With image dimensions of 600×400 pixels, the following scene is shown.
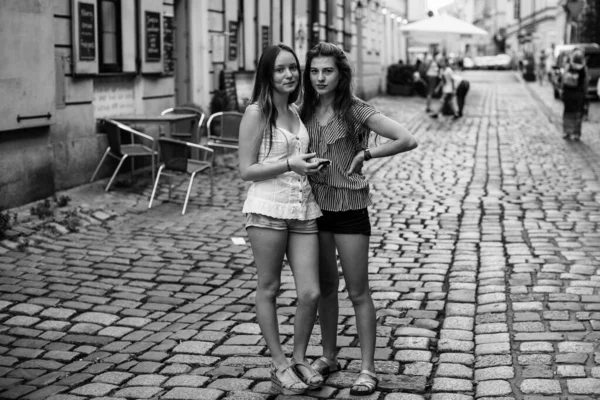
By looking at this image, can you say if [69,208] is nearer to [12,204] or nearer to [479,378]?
[12,204]

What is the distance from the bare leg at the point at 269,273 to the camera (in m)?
4.83

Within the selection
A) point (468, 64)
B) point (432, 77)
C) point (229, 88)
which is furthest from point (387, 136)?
point (468, 64)

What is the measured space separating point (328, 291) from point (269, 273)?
385 millimetres

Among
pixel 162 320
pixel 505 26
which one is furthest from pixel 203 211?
pixel 505 26

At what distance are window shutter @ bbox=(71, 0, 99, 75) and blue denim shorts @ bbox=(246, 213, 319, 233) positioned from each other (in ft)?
24.5

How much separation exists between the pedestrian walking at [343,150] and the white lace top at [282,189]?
11 cm

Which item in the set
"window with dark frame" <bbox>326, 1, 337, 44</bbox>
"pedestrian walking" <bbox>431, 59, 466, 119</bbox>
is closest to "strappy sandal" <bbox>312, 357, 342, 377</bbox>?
"pedestrian walking" <bbox>431, 59, 466, 119</bbox>

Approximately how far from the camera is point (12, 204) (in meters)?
9.97

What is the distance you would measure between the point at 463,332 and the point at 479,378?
931 mm

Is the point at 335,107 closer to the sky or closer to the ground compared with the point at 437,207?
closer to the sky

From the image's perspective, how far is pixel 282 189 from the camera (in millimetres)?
4805

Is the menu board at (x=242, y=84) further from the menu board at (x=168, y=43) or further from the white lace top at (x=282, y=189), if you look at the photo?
the white lace top at (x=282, y=189)

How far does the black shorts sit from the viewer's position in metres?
4.88

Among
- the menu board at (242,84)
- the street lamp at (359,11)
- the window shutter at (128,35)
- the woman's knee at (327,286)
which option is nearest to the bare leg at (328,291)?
the woman's knee at (327,286)
